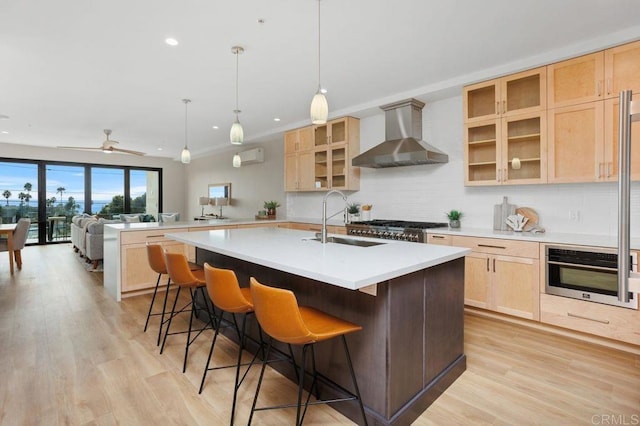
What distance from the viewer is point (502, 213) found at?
3.81 meters

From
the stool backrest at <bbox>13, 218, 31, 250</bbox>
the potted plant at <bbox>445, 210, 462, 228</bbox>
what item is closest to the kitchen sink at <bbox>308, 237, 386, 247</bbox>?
the potted plant at <bbox>445, 210, 462, 228</bbox>

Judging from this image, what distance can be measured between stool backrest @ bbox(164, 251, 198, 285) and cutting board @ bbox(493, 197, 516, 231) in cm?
326

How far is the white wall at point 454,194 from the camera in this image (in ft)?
10.9

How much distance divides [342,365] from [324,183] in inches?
157

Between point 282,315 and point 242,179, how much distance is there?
6.97m

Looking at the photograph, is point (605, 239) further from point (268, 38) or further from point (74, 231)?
point (74, 231)

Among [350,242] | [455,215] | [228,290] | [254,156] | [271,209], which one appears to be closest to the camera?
[228,290]

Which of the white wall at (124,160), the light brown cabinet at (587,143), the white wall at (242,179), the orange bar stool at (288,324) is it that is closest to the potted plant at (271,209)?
the white wall at (242,179)

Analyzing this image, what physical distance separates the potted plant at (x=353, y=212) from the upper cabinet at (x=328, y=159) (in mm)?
293

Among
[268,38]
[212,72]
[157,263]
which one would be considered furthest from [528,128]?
[157,263]

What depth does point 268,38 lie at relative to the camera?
9.80ft

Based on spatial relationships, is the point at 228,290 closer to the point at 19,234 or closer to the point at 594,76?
the point at 594,76

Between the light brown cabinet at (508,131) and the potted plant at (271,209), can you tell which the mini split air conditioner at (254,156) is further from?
the light brown cabinet at (508,131)

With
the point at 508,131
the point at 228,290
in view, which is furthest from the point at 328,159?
the point at 228,290
